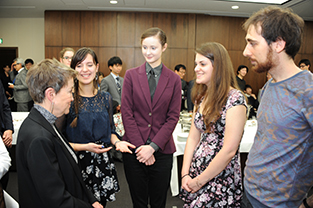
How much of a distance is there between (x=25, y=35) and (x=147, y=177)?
337 inches

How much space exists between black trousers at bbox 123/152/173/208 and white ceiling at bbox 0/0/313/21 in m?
5.56

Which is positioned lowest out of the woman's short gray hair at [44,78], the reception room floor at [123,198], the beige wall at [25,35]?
the reception room floor at [123,198]

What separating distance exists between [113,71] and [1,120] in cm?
239

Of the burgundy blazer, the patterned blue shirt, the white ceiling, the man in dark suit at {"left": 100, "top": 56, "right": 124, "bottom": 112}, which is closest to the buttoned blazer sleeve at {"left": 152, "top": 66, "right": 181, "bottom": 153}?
the burgundy blazer

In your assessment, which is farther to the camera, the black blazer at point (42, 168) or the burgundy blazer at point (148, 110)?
the burgundy blazer at point (148, 110)

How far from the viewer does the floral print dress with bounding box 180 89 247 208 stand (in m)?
1.33

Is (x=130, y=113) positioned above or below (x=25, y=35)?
below

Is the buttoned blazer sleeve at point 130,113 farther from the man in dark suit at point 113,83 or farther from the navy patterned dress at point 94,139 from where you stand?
the man in dark suit at point 113,83

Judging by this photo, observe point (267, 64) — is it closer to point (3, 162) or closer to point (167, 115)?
point (167, 115)

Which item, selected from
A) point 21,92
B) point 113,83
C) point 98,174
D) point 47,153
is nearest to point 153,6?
point 113,83

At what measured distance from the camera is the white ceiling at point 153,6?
634 cm

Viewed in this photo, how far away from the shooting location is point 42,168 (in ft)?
3.35

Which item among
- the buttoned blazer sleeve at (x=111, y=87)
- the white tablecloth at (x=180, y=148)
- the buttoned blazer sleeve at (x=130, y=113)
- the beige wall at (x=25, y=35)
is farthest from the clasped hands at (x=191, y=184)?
the beige wall at (x=25, y=35)

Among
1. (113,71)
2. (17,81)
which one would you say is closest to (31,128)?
(113,71)
